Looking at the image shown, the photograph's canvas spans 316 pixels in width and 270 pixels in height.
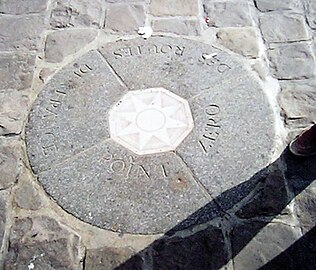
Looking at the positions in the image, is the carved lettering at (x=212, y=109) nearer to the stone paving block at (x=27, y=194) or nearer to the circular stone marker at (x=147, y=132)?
the circular stone marker at (x=147, y=132)

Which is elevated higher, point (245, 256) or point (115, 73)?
point (115, 73)

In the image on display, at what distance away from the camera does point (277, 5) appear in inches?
140

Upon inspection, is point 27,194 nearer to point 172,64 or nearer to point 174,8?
point 172,64

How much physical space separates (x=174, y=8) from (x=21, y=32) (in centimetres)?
105

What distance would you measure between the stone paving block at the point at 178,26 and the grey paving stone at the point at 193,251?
1.45m

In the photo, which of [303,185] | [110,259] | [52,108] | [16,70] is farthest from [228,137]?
[16,70]

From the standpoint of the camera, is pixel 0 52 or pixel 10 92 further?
pixel 0 52

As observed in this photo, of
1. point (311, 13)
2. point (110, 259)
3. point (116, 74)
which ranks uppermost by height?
point (311, 13)

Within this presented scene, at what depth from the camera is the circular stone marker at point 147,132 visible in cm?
263

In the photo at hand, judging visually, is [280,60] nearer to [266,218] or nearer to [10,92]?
[266,218]

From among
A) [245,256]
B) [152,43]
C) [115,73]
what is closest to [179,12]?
[152,43]

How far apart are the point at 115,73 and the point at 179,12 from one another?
2.26 feet

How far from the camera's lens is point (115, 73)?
10.6ft

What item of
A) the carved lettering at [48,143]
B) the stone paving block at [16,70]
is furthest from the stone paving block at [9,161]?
the stone paving block at [16,70]
